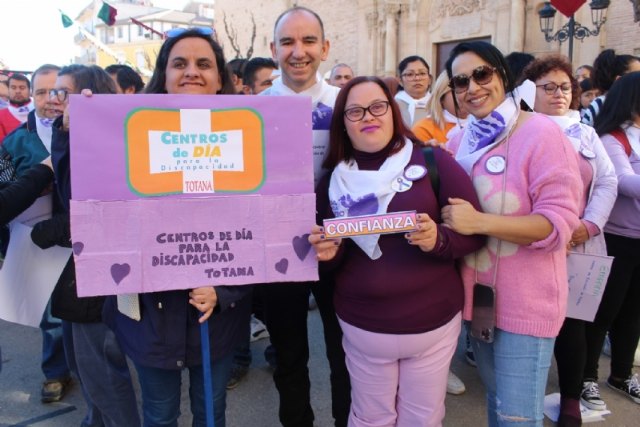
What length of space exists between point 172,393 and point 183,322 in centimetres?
39

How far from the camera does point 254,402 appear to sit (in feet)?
10.9

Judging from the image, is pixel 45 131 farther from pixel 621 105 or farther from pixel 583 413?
pixel 583 413

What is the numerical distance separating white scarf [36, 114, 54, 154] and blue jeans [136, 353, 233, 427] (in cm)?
145

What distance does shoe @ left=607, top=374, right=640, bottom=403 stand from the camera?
321 cm

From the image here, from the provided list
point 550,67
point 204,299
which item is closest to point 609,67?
point 550,67

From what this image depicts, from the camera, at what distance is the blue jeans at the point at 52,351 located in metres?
3.36

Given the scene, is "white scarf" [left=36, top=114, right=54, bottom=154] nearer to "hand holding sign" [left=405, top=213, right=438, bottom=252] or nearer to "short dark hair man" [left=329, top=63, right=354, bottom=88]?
"hand holding sign" [left=405, top=213, right=438, bottom=252]

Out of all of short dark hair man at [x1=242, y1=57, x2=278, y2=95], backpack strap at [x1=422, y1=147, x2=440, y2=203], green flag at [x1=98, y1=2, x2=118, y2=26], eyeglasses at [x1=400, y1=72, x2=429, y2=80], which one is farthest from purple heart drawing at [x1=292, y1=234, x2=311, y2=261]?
green flag at [x1=98, y1=2, x2=118, y2=26]

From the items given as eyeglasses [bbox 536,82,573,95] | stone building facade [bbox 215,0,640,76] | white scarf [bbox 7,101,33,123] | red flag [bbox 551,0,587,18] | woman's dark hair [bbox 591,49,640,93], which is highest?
stone building facade [bbox 215,0,640,76]

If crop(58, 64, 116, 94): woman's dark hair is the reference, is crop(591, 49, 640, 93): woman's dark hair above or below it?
above

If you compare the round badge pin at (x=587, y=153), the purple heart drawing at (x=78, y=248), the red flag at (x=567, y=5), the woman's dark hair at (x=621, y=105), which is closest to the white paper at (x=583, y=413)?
the round badge pin at (x=587, y=153)

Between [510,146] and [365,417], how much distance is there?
1.27 meters

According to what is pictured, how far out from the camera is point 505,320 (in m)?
1.93

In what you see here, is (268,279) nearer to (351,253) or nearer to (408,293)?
(351,253)
